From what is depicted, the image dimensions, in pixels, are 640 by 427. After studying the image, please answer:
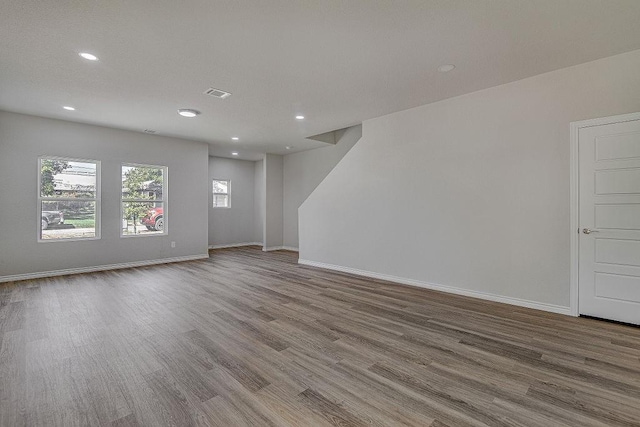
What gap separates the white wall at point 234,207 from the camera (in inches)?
343

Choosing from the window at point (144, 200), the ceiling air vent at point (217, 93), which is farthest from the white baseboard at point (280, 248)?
the ceiling air vent at point (217, 93)

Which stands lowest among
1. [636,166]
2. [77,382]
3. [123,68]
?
[77,382]

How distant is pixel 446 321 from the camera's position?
3.06 metres

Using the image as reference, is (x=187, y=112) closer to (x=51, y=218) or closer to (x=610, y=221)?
(x=51, y=218)

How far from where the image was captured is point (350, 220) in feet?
17.9

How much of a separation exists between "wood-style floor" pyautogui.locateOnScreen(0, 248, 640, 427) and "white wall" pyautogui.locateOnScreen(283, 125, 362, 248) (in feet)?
14.2

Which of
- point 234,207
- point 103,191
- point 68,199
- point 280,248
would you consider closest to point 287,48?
point 103,191

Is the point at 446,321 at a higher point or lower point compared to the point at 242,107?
lower

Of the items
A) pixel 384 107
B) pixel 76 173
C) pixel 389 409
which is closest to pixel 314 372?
pixel 389 409

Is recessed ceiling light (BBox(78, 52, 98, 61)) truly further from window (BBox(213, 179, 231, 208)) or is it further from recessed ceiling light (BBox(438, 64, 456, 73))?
window (BBox(213, 179, 231, 208))

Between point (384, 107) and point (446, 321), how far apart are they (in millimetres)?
3183

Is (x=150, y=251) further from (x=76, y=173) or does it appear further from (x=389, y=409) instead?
(x=389, y=409)

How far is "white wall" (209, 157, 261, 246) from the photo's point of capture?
8.70 m

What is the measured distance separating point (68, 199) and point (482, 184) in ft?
22.8
